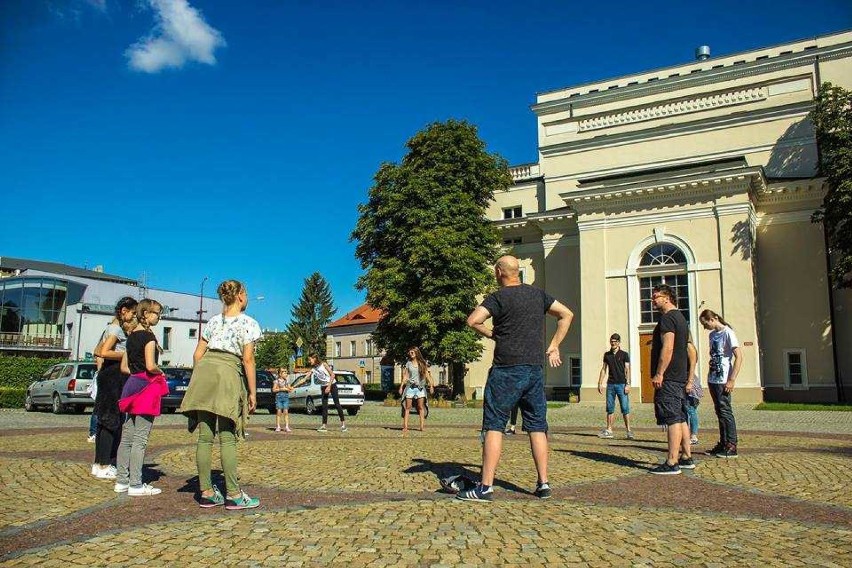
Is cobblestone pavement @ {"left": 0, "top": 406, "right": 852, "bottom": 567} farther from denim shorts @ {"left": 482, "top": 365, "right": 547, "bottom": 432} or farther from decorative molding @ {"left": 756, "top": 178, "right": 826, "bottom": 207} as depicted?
decorative molding @ {"left": 756, "top": 178, "right": 826, "bottom": 207}

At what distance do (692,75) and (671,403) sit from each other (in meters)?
33.9

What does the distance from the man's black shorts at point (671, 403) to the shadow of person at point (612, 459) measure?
81 centimetres

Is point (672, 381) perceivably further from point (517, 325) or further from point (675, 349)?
point (517, 325)

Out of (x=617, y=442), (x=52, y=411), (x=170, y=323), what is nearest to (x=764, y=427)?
(x=617, y=442)

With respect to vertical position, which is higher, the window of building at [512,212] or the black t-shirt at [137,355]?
the window of building at [512,212]

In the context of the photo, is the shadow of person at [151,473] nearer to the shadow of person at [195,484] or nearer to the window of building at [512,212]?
the shadow of person at [195,484]

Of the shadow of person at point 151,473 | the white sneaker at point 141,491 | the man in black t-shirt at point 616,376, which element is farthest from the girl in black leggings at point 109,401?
the man in black t-shirt at point 616,376

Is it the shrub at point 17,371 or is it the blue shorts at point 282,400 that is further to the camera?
the shrub at point 17,371

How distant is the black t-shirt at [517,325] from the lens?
5.70 m

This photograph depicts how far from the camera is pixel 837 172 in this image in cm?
2642

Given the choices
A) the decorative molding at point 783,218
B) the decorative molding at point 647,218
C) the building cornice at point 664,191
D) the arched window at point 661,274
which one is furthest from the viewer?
the decorative molding at point 783,218

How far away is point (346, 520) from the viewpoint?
4883 millimetres

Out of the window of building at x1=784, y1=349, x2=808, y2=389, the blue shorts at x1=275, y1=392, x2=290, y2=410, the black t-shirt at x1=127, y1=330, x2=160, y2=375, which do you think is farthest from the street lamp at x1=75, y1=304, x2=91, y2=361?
the black t-shirt at x1=127, y1=330, x2=160, y2=375

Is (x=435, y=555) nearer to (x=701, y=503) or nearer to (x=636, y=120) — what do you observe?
(x=701, y=503)
